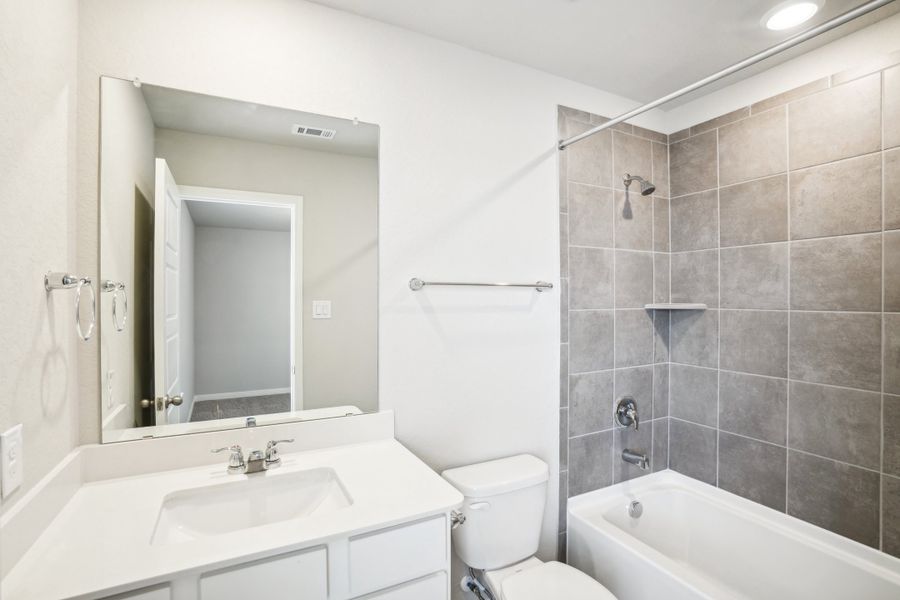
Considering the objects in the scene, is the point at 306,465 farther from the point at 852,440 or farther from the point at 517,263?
the point at 852,440

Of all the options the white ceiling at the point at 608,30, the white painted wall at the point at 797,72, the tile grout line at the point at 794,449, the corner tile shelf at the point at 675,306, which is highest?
the white ceiling at the point at 608,30

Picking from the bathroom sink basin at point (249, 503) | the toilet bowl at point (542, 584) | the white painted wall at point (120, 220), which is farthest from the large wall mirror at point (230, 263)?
the toilet bowl at point (542, 584)

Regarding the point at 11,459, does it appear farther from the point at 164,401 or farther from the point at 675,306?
the point at 675,306

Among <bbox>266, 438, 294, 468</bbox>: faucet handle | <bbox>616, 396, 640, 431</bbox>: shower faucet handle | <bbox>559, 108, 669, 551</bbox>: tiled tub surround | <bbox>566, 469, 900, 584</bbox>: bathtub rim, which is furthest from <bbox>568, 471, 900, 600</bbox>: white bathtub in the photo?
<bbox>266, 438, 294, 468</bbox>: faucet handle

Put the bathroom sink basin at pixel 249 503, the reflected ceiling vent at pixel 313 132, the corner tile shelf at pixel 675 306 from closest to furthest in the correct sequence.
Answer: the bathroom sink basin at pixel 249 503 → the reflected ceiling vent at pixel 313 132 → the corner tile shelf at pixel 675 306

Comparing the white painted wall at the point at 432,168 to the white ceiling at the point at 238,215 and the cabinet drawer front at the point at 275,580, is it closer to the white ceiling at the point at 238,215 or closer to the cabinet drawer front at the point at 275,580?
the white ceiling at the point at 238,215

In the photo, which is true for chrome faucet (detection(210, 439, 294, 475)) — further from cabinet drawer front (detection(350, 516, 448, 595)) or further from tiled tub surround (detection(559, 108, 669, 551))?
tiled tub surround (detection(559, 108, 669, 551))

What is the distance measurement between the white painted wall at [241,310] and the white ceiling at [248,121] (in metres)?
0.32

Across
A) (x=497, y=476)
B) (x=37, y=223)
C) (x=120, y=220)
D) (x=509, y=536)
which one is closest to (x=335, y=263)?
(x=120, y=220)

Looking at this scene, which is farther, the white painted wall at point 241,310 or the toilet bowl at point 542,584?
the toilet bowl at point 542,584

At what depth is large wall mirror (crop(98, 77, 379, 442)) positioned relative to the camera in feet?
4.27

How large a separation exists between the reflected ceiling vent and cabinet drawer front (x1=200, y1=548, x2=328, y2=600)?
1295 millimetres

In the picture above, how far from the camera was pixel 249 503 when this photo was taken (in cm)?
129

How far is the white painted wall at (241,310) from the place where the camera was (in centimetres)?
140
